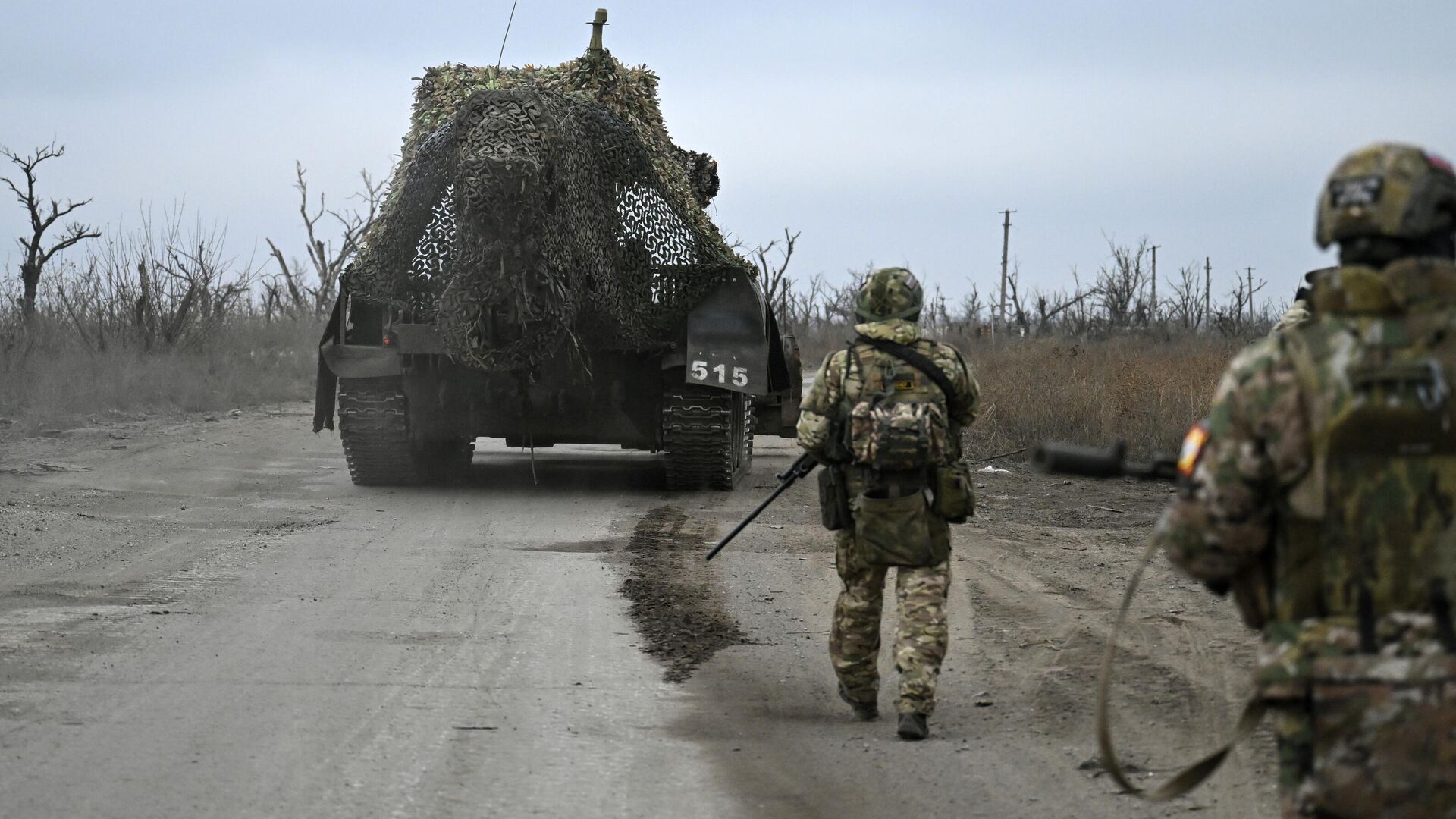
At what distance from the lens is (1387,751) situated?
2.52m

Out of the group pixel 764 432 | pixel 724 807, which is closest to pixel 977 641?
pixel 724 807

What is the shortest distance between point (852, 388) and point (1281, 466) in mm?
2739

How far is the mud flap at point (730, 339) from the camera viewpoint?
38.5ft

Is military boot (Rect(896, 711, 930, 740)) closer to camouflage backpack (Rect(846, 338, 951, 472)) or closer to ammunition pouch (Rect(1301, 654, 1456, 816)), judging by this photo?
camouflage backpack (Rect(846, 338, 951, 472))

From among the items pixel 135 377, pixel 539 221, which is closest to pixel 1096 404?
pixel 539 221

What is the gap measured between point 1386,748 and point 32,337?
71.5ft

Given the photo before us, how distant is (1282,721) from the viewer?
2631mm

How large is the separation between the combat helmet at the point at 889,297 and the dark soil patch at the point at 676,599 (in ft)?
5.30

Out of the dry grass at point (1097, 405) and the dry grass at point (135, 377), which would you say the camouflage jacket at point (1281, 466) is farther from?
the dry grass at point (135, 377)

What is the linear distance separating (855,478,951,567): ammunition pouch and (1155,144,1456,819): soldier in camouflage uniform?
101 inches

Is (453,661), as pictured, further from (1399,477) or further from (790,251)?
(790,251)

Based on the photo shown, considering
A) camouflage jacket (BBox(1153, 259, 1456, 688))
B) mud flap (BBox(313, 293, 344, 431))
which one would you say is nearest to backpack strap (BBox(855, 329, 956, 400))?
camouflage jacket (BBox(1153, 259, 1456, 688))

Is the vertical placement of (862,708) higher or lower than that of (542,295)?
lower

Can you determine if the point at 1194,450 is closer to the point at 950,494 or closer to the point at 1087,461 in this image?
the point at 1087,461
